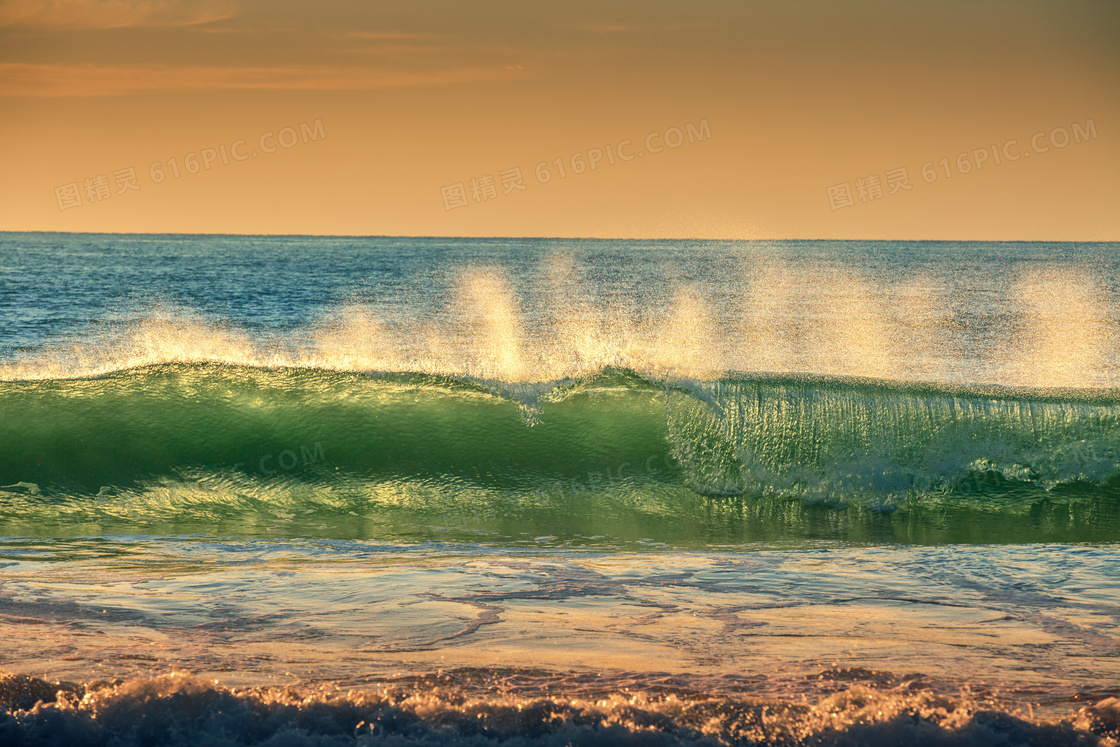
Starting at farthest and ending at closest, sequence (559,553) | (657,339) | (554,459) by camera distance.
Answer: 1. (657,339)
2. (554,459)
3. (559,553)

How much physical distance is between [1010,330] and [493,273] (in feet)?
142

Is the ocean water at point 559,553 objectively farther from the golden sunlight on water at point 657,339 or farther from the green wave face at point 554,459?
the golden sunlight on water at point 657,339

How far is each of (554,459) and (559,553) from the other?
2.77 m

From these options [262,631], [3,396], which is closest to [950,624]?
[262,631]

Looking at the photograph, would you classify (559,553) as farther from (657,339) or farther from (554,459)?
(657,339)

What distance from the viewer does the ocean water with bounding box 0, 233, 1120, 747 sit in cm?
276

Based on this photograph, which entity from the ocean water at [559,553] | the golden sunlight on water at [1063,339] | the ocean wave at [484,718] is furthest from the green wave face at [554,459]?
the golden sunlight on water at [1063,339]

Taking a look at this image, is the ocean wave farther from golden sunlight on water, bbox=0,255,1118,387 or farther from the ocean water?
golden sunlight on water, bbox=0,255,1118,387

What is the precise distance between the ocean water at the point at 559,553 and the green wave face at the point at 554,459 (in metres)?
0.04

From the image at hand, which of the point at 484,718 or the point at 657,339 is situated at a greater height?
the point at 657,339

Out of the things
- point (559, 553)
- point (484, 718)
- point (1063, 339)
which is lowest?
point (484, 718)

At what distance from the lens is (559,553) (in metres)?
6.21

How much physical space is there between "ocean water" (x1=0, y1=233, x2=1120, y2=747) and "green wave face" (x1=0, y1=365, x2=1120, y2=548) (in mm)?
37

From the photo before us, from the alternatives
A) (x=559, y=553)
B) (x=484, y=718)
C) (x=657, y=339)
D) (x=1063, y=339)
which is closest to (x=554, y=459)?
Result: (x=559, y=553)
